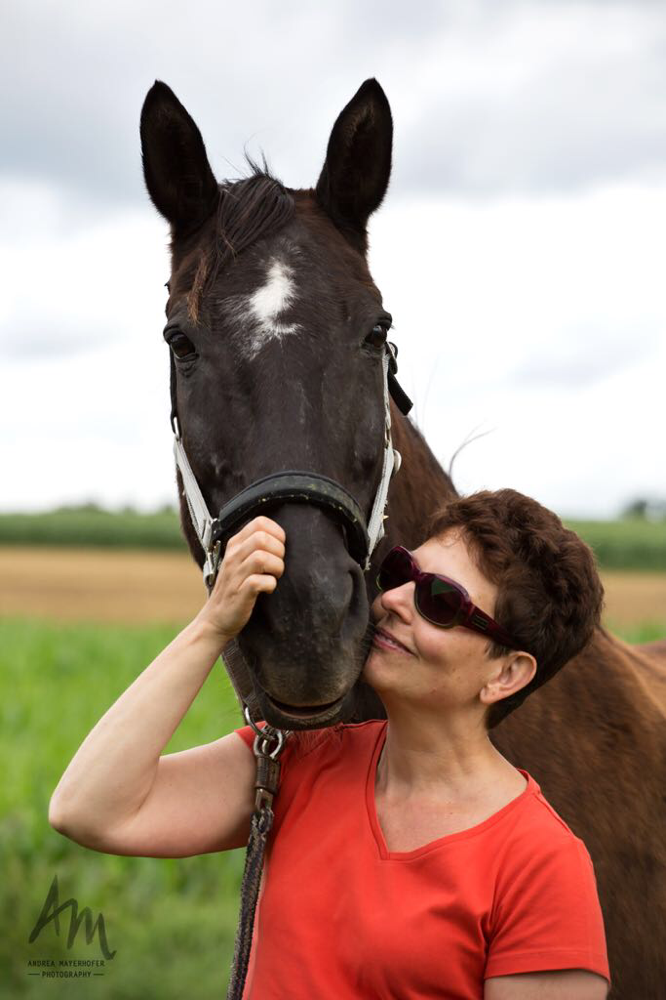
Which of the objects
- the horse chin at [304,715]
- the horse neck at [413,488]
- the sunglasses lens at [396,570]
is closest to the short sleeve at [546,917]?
the horse chin at [304,715]

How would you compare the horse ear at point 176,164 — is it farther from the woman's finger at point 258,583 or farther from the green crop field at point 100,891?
the green crop field at point 100,891

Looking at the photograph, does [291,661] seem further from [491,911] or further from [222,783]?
[491,911]

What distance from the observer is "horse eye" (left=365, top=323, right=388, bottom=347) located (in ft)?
8.51

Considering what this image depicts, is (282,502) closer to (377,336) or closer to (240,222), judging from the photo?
(377,336)

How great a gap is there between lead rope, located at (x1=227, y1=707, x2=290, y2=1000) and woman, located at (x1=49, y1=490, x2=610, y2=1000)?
1.7 inches

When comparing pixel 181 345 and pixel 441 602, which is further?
pixel 181 345

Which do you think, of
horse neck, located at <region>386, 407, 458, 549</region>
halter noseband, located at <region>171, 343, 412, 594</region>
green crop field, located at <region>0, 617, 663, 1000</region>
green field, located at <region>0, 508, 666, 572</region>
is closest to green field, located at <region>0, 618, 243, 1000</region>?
green crop field, located at <region>0, 617, 663, 1000</region>

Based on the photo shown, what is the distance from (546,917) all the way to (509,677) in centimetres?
51

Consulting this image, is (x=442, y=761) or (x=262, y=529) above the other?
(x=262, y=529)

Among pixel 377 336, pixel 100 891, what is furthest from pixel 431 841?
pixel 100 891

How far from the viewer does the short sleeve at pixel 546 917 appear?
72.4 inches

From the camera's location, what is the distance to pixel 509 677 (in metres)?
2.19

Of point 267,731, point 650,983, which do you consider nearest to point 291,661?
point 267,731

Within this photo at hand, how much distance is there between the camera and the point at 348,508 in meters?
2.19
